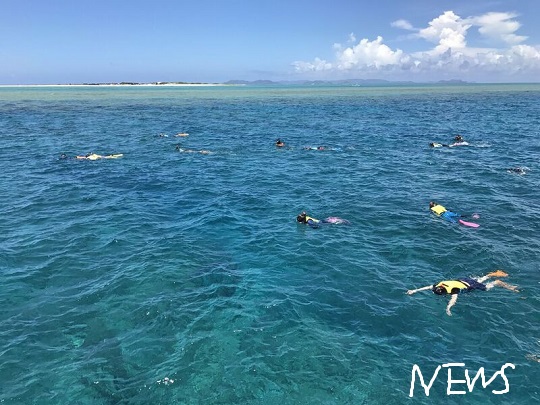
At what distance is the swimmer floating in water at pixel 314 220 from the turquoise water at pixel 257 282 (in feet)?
1.72

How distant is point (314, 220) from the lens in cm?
2353

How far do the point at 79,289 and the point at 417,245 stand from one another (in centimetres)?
1671

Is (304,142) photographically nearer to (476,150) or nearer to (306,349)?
(476,150)

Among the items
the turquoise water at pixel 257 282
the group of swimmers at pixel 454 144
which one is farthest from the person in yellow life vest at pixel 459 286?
the group of swimmers at pixel 454 144

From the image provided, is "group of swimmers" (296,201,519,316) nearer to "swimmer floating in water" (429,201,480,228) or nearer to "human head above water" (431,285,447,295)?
"human head above water" (431,285,447,295)

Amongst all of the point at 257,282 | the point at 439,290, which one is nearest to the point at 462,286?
the point at 439,290

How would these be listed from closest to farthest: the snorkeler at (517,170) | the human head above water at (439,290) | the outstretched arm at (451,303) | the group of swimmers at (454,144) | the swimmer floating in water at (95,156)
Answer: the outstretched arm at (451,303) → the human head above water at (439,290) → the snorkeler at (517,170) → the swimmer floating in water at (95,156) → the group of swimmers at (454,144)

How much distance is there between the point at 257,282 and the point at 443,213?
13477 mm

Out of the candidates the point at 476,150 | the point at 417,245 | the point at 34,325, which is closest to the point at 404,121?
the point at 476,150

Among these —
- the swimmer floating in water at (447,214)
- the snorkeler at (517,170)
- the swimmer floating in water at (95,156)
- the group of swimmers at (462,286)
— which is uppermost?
the swimmer floating in water at (95,156)

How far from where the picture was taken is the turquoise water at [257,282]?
11906 mm

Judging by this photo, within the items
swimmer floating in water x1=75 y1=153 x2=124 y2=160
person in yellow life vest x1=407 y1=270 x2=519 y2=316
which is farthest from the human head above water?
swimmer floating in water x1=75 y1=153 x2=124 y2=160

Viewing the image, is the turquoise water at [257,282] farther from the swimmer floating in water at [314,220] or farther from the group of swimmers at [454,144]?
the group of swimmers at [454,144]

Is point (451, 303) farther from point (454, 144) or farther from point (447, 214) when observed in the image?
point (454, 144)
